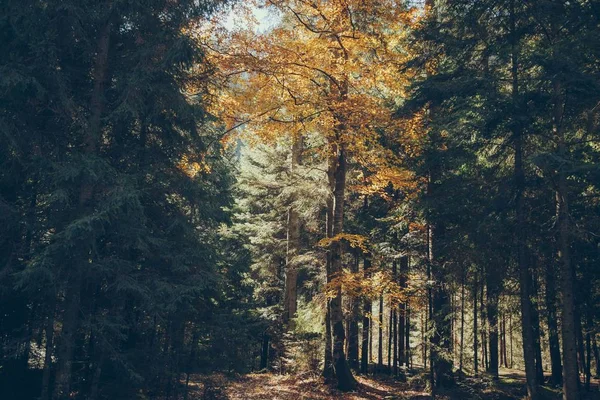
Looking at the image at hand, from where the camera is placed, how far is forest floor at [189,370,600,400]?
13.4 meters

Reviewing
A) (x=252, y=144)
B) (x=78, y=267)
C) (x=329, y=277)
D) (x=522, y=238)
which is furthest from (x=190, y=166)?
(x=522, y=238)

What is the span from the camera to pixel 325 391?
46.2ft

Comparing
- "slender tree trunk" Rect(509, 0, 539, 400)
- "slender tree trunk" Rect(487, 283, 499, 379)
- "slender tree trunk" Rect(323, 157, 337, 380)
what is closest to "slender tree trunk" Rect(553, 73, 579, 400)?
"slender tree trunk" Rect(509, 0, 539, 400)

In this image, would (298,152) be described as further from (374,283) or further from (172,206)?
(172,206)

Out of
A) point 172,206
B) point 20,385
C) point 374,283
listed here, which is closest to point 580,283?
point 374,283

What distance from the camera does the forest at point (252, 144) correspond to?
8758 mm

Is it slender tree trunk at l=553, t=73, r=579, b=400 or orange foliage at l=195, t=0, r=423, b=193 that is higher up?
orange foliage at l=195, t=0, r=423, b=193

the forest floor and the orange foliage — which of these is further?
the forest floor

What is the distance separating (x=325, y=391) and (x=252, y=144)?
28.2ft

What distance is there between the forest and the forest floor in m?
0.13

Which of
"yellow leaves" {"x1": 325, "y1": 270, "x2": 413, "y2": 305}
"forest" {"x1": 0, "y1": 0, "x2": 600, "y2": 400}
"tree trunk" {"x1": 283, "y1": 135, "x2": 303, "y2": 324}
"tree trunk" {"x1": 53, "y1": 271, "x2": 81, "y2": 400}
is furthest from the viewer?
"tree trunk" {"x1": 283, "y1": 135, "x2": 303, "y2": 324}

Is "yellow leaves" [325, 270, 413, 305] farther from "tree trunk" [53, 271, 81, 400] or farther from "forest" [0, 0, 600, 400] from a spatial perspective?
"tree trunk" [53, 271, 81, 400]

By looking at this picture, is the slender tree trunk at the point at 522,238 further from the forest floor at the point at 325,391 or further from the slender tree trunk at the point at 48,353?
the slender tree trunk at the point at 48,353

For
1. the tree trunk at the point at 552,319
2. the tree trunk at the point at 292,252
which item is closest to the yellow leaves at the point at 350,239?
the tree trunk at the point at 292,252
